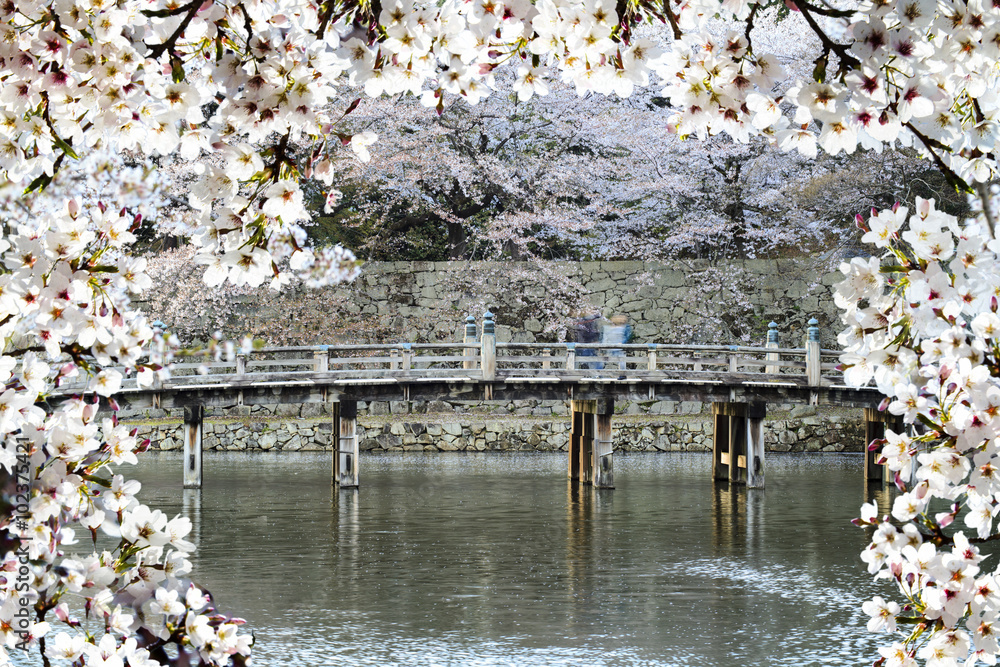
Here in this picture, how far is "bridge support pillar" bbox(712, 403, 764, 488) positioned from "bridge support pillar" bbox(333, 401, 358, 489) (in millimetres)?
6070

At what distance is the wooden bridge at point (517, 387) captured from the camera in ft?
55.5

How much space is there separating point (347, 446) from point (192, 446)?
2.34 meters

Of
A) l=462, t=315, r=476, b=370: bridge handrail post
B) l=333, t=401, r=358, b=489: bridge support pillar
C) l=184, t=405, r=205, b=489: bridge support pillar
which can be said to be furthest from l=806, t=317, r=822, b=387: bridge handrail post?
l=184, t=405, r=205, b=489: bridge support pillar

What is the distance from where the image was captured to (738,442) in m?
18.9

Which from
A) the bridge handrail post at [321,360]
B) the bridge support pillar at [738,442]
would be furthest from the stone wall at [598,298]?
the bridge handrail post at [321,360]

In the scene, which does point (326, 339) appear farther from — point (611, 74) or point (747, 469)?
point (611, 74)

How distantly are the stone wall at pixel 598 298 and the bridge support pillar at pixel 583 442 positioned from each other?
5.14 metres

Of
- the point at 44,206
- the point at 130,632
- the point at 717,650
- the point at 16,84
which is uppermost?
the point at 44,206

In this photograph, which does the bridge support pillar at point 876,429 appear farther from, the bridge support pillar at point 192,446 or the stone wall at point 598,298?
the bridge support pillar at point 192,446

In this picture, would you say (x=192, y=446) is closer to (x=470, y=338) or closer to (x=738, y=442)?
(x=470, y=338)

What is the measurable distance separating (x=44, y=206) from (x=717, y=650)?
511 inches

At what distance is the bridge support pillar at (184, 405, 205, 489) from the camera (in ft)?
56.1

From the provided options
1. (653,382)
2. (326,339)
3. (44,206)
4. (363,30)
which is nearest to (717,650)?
(363,30)

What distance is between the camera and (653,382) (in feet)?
57.6
